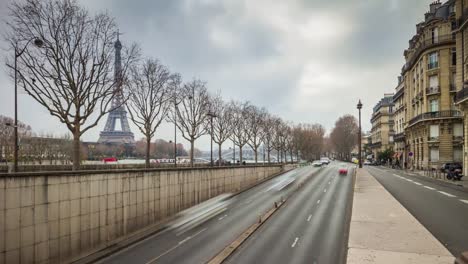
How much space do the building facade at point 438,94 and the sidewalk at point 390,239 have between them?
45.0 metres

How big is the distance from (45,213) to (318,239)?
14606 mm

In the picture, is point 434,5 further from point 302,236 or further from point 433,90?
point 302,236

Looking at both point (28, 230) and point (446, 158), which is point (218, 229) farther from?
point (446, 158)

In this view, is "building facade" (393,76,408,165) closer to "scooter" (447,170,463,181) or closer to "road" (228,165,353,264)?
"scooter" (447,170,463,181)

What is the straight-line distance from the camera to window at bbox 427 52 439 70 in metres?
65.8

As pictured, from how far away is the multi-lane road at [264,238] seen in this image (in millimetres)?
17812

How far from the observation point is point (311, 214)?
91.5ft

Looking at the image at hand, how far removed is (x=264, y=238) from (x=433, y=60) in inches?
2419

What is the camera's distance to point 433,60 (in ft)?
219

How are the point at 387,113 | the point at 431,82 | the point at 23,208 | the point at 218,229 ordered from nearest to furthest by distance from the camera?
1. the point at 23,208
2. the point at 218,229
3. the point at 431,82
4. the point at 387,113

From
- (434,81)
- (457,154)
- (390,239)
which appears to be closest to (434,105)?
(434,81)

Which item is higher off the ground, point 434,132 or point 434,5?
point 434,5

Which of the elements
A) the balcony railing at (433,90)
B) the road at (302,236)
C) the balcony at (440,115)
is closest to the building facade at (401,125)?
the balcony at (440,115)

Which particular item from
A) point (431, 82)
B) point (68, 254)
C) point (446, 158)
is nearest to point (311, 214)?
point (68, 254)
